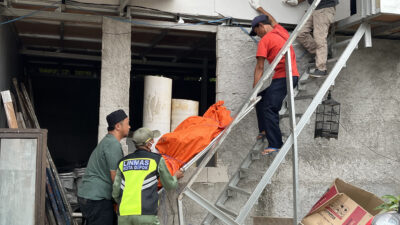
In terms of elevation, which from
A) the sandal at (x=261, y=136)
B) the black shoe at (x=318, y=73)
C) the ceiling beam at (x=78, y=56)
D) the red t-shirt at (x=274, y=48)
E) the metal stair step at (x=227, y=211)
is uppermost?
the ceiling beam at (x=78, y=56)

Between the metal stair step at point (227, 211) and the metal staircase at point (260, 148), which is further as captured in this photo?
the metal stair step at point (227, 211)

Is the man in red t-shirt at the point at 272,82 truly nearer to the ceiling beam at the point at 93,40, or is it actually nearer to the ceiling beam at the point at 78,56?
the ceiling beam at the point at 93,40

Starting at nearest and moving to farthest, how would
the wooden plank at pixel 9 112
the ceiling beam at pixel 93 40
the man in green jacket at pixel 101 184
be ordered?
1. the man in green jacket at pixel 101 184
2. the wooden plank at pixel 9 112
3. the ceiling beam at pixel 93 40

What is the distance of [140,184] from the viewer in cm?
452

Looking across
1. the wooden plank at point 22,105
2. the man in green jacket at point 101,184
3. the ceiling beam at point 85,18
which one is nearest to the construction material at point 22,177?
the man in green jacket at point 101,184

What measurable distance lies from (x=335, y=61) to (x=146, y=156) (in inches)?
117

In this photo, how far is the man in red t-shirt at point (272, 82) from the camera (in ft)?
18.3

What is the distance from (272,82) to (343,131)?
1.59m

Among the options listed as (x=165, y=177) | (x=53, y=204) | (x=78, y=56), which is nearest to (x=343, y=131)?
(x=165, y=177)

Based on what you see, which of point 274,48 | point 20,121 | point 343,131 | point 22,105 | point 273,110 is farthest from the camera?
point 22,105

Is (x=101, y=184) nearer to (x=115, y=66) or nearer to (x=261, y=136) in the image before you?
(x=115, y=66)

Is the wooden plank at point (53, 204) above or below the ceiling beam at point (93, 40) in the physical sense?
below

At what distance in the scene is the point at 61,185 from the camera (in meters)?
6.36

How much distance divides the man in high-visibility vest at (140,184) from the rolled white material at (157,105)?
4.46 feet
